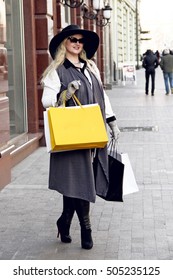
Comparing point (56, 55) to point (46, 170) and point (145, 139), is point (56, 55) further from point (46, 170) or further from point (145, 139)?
point (145, 139)

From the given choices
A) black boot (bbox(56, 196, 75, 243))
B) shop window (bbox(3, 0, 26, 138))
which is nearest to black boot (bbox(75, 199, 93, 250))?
black boot (bbox(56, 196, 75, 243))

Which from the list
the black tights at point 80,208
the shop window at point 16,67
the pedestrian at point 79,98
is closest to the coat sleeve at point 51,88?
the pedestrian at point 79,98

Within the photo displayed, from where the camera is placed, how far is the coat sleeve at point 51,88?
17.8 feet

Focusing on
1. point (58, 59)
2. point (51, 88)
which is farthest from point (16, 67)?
point (51, 88)

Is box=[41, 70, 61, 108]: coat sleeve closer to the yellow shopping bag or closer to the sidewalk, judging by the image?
the yellow shopping bag

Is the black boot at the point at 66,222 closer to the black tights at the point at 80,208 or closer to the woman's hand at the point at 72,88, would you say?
the black tights at the point at 80,208

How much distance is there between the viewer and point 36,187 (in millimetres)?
8242

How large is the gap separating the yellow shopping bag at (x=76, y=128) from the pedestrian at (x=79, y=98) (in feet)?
0.47

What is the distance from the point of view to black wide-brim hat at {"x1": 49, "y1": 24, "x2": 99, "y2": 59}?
5461 mm

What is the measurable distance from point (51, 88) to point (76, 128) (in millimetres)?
432

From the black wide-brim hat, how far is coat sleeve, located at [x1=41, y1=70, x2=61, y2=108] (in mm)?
237

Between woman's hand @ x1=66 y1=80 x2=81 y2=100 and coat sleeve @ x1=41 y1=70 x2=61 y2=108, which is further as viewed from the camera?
coat sleeve @ x1=41 y1=70 x2=61 y2=108

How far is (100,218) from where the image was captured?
22.0 ft
